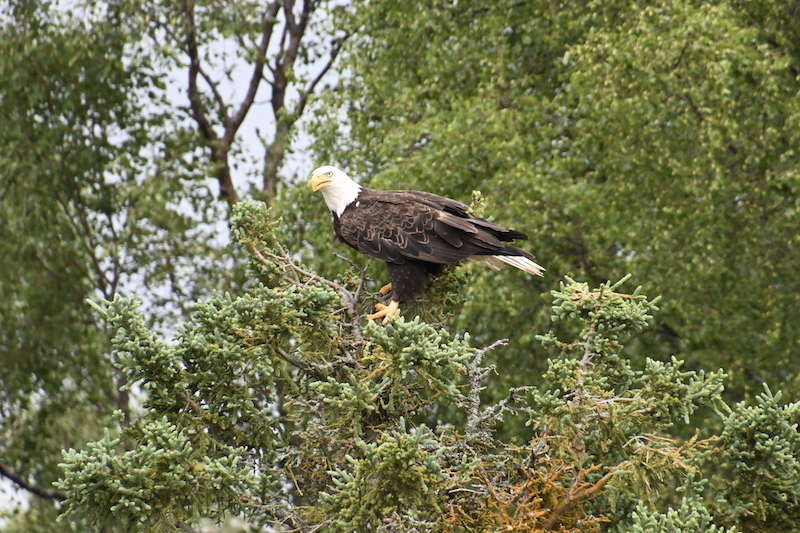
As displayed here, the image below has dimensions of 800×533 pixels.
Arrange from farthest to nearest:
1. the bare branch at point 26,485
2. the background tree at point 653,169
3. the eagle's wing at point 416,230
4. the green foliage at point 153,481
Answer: the bare branch at point 26,485 < the background tree at point 653,169 < the eagle's wing at point 416,230 < the green foliage at point 153,481

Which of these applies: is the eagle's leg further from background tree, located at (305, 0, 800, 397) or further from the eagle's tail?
background tree, located at (305, 0, 800, 397)

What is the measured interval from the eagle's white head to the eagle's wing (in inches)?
3.1

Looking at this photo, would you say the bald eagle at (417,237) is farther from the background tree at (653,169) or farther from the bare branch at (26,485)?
the bare branch at (26,485)

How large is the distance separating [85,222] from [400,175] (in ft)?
20.9

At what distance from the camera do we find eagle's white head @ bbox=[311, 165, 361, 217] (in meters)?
6.95

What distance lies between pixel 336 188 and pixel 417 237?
89 centimetres

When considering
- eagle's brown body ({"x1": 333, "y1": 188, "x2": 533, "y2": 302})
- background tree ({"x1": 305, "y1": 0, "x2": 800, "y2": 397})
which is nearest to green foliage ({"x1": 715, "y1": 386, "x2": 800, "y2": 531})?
eagle's brown body ({"x1": 333, "y1": 188, "x2": 533, "y2": 302})

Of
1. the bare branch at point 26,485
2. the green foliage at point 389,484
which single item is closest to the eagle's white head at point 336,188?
the green foliage at point 389,484

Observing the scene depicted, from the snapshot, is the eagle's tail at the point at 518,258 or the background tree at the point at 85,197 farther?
the background tree at the point at 85,197

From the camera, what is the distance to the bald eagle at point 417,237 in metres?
6.27

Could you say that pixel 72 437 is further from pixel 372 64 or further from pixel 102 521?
pixel 102 521

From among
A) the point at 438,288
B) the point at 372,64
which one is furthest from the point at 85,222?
the point at 438,288

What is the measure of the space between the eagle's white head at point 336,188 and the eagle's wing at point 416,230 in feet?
0.26

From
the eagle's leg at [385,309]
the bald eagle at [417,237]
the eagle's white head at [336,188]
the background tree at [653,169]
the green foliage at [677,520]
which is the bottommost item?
the green foliage at [677,520]
